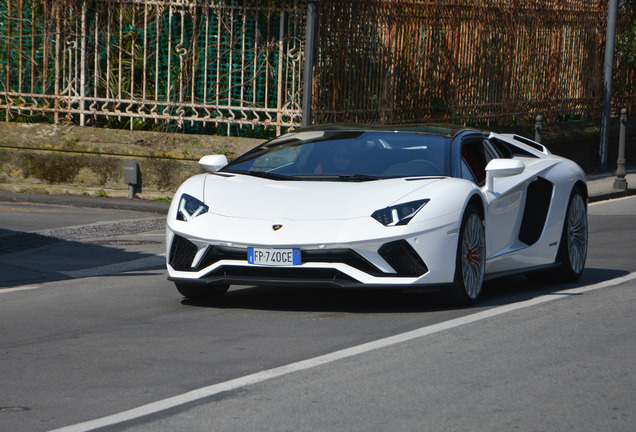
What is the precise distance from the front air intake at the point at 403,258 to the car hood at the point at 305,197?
274 mm

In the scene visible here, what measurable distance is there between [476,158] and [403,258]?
178 centimetres

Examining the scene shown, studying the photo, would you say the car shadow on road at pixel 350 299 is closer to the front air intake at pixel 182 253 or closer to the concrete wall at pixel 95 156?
the front air intake at pixel 182 253

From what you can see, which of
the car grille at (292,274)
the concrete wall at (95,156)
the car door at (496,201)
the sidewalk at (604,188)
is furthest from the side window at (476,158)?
the sidewalk at (604,188)

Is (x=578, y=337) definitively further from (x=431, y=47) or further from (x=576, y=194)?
(x=431, y=47)

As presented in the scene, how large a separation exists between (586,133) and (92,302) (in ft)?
54.2

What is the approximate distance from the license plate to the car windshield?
92cm

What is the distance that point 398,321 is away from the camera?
777 cm

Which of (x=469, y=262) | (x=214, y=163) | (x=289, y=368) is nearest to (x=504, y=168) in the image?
(x=469, y=262)

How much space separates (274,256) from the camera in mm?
7797

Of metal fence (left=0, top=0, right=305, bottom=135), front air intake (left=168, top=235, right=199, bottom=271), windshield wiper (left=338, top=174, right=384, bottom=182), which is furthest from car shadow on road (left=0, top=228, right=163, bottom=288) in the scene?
metal fence (left=0, top=0, right=305, bottom=135)

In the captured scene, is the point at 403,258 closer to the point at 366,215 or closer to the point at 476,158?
the point at 366,215

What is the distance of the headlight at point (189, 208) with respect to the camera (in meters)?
8.20

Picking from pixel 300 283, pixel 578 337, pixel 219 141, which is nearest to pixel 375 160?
pixel 300 283

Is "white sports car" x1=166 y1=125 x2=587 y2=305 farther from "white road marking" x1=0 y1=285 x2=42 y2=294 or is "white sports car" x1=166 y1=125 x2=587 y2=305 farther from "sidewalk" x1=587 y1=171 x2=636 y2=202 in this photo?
"sidewalk" x1=587 y1=171 x2=636 y2=202
